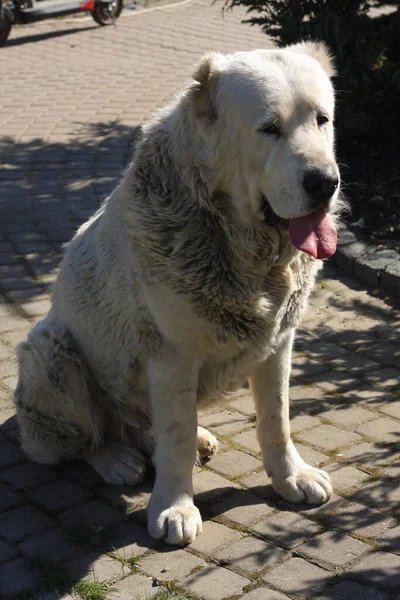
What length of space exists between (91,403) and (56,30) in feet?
41.3

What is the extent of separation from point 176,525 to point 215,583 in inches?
13.9

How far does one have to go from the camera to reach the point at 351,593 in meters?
3.44

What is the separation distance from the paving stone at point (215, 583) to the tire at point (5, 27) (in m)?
12.4

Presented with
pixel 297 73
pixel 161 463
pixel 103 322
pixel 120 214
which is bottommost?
pixel 161 463

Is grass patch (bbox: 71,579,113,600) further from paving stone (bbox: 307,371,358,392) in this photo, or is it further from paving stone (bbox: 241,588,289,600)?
paving stone (bbox: 307,371,358,392)

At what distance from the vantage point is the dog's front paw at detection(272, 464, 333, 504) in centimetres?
412

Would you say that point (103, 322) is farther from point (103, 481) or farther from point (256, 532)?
point (256, 532)

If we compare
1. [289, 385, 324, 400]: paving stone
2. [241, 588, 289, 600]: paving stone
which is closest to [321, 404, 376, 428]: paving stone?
[289, 385, 324, 400]: paving stone

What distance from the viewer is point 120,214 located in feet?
13.5

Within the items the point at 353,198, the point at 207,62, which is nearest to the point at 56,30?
the point at 353,198

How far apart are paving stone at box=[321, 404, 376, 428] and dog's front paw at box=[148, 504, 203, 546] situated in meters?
1.35

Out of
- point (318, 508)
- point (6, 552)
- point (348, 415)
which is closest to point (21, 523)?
point (6, 552)

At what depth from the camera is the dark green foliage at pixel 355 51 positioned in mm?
8547

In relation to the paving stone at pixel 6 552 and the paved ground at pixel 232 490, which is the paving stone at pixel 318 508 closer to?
the paved ground at pixel 232 490
